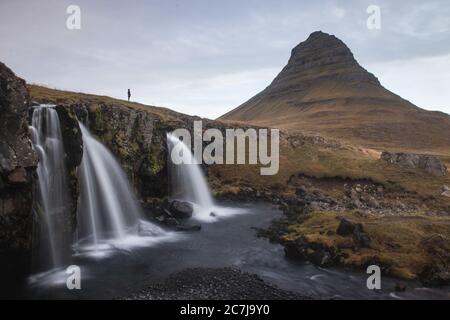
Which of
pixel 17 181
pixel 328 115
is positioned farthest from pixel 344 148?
pixel 328 115

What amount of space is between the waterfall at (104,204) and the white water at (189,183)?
32.8 ft

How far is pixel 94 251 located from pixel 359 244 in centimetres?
2076

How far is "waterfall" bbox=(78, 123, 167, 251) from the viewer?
32.1 m

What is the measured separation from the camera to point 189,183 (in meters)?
50.9

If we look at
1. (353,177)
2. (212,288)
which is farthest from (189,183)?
(212,288)

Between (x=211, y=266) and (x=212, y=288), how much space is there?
4.29 m

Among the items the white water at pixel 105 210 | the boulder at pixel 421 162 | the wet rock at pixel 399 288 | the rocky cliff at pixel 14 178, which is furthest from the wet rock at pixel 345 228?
the boulder at pixel 421 162

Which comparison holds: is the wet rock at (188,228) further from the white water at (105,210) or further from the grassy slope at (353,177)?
the grassy slope at (353,177)

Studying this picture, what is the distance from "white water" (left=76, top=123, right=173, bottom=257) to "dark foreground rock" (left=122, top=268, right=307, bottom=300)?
8.34 m

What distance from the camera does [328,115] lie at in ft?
555

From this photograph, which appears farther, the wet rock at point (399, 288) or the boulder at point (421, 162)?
the boulder at point (421, 162)

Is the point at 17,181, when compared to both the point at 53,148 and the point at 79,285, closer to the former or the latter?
the point at 53,148

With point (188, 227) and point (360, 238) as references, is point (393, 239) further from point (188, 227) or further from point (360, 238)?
point (188, 227)

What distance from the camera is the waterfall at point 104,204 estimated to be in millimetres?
32094
